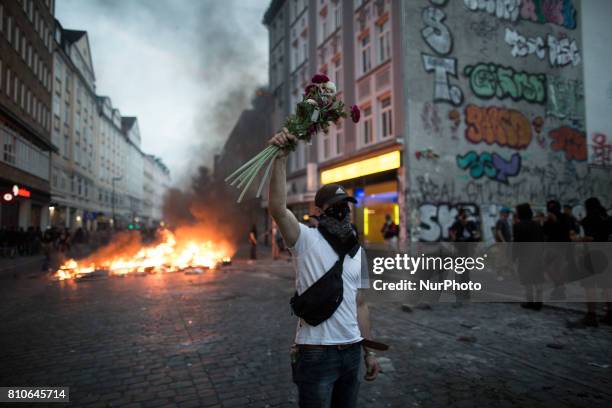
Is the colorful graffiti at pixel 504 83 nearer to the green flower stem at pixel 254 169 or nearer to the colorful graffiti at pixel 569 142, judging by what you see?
the colorful graffiti at pixel 569 142

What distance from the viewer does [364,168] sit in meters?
19.0

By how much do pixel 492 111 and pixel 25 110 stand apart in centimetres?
2980

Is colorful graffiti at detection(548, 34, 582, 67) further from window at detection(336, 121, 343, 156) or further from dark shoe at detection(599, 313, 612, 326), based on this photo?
dark shoe at detection(599, 313, 612, 326)

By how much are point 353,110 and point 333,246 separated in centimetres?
93

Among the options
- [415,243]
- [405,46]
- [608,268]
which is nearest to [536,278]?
[608,268]

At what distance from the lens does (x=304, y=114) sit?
8.04 feet

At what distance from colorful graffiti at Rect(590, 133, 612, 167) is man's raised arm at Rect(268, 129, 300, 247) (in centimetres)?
2300

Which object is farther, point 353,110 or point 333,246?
point 353,110

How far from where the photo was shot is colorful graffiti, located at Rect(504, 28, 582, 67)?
1844 centimetres

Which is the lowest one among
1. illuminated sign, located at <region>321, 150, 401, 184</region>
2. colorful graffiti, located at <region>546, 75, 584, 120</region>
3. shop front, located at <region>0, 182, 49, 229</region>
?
shop front, located at <region>0, 182, 49, 229</region>

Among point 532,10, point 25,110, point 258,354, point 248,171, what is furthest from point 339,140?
point 25,110

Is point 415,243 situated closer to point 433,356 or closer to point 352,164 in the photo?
point 352,164

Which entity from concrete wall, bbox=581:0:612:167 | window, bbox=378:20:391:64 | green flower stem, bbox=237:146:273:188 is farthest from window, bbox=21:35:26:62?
concrete wall, bbox=581:0:612:167

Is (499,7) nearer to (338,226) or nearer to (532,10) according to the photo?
(532,10)
